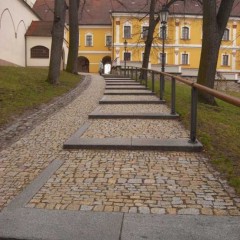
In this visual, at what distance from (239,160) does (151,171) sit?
4.92 feet

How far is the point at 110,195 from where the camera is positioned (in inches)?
183

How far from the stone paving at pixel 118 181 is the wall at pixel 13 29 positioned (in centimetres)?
2880

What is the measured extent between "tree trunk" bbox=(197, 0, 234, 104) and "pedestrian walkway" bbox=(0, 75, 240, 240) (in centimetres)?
771

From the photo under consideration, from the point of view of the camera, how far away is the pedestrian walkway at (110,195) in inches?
146

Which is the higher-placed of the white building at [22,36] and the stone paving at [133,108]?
the white building at [22,36]

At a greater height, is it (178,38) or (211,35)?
(178,38)

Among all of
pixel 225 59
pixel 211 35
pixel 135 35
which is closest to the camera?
pixel 211 35

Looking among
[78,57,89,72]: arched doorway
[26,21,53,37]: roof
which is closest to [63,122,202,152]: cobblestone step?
[26,21,53,37]: roof

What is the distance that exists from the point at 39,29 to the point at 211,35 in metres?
31.0

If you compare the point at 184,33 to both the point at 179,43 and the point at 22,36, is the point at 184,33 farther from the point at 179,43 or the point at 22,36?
the point at 22,36

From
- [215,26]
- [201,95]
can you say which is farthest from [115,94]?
[215,26]

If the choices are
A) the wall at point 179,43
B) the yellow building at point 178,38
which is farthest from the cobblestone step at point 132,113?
the wall at point 179,43

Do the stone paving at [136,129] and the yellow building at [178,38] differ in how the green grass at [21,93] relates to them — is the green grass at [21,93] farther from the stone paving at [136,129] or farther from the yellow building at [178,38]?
the yellow building at [178,38]

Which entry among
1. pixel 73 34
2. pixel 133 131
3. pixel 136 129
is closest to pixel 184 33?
pixel 73 34
